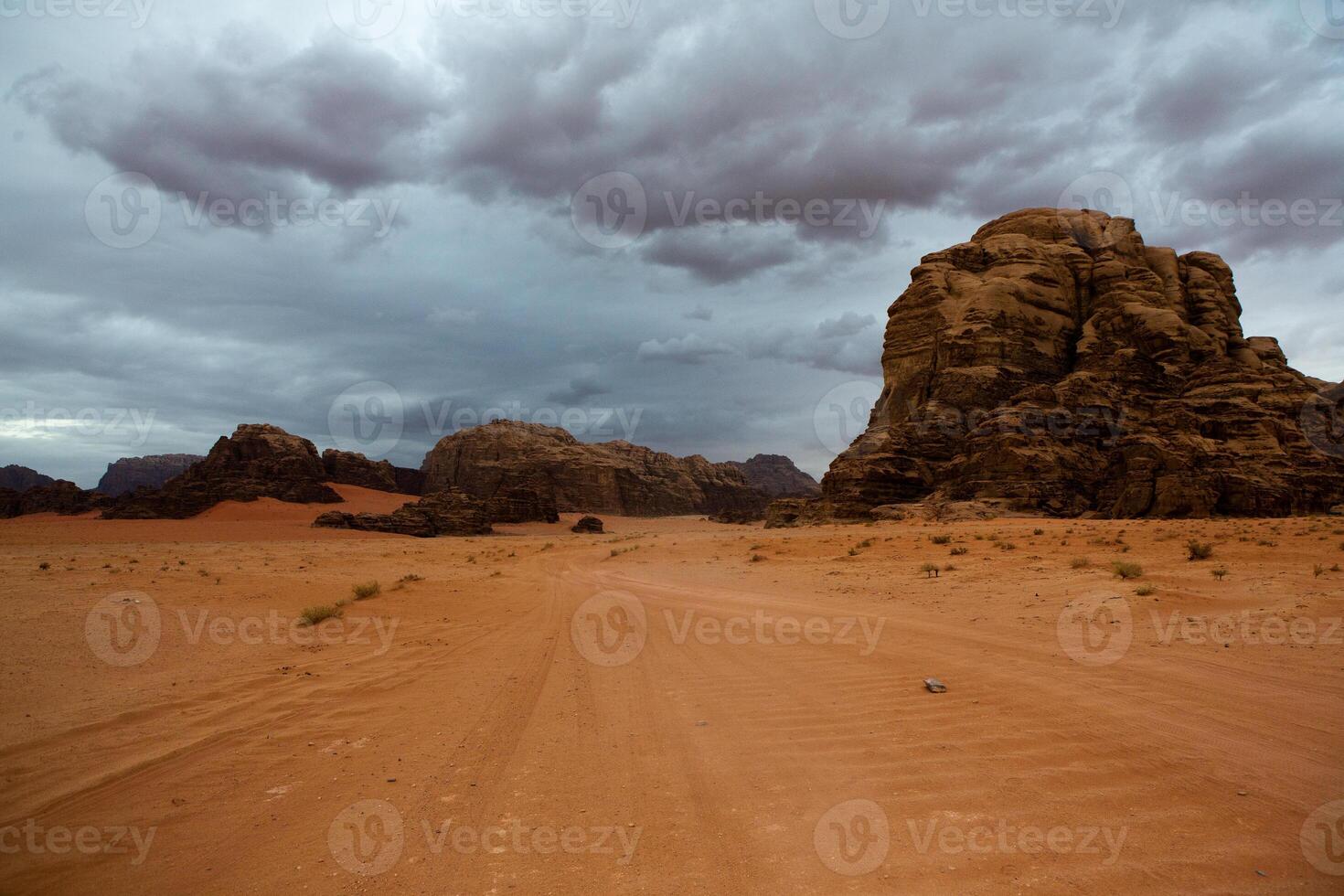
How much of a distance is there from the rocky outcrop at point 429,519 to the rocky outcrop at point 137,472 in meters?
90.3

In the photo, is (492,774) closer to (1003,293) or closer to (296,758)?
(296,758)

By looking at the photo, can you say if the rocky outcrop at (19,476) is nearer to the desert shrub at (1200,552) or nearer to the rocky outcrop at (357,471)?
the rocky outcrop at (357,471)

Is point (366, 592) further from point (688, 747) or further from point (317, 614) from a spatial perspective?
point (688, 747)

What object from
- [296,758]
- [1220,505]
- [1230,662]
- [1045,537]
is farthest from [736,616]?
[1220,505]

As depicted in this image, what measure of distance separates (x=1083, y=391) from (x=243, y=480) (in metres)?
65.6

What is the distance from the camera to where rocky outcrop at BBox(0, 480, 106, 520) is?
1940 inches

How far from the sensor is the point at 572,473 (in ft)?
279

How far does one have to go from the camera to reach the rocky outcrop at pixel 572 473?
275 ft

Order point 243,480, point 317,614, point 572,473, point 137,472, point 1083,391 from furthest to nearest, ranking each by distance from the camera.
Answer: point 137,472, point 572,473, point 243,480, point 1083,391, point 317,614

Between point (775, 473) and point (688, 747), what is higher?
point (775, 473)

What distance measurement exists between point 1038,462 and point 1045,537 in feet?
55.7

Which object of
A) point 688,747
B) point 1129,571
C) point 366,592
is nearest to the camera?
point 688,747

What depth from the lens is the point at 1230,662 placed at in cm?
576

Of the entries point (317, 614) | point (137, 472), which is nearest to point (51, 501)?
point (317, 614)
